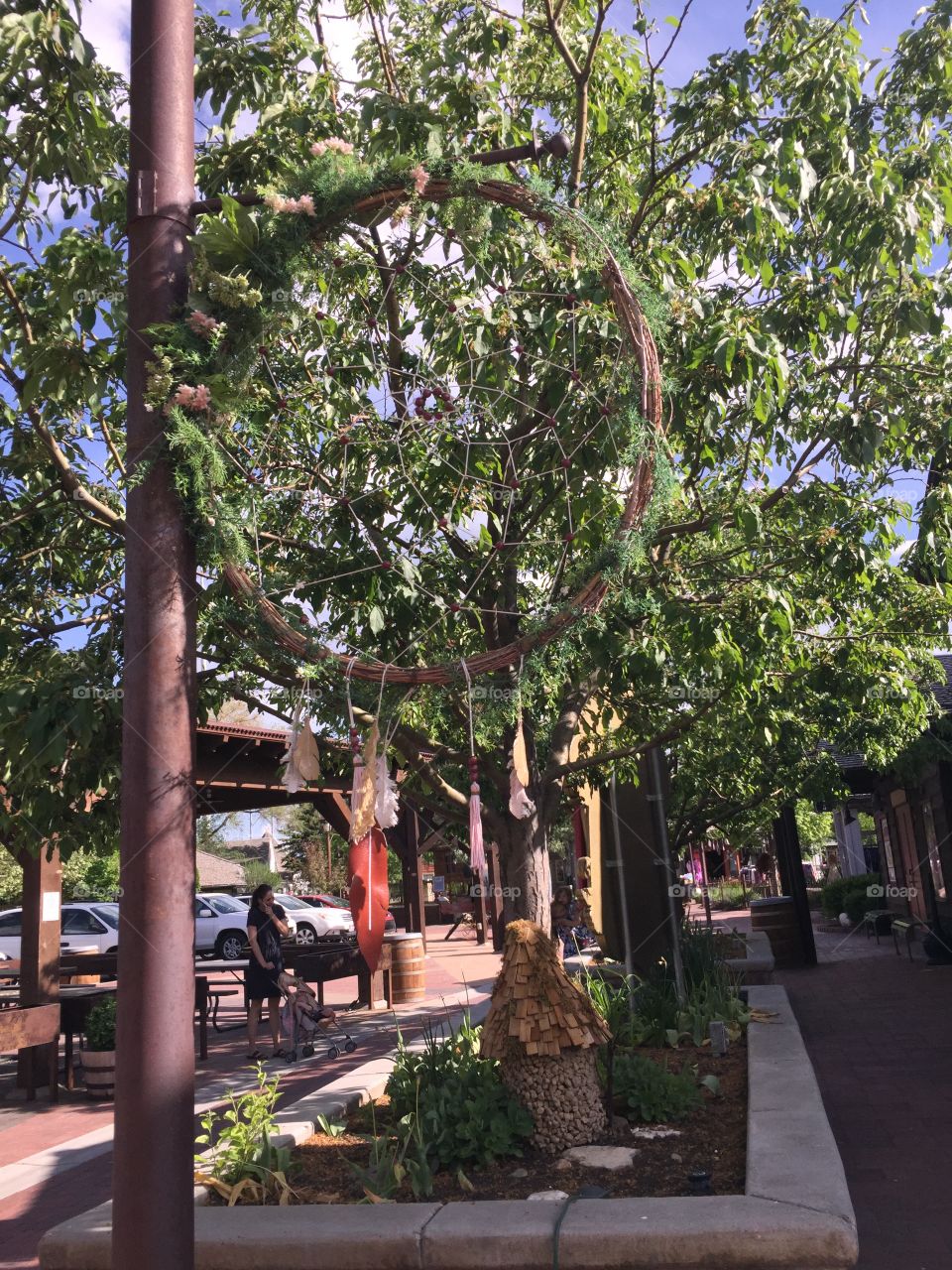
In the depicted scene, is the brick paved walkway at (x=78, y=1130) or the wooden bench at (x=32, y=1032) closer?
the brick paved walkway at (x=78, y=1130)

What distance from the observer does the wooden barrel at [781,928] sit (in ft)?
55.3

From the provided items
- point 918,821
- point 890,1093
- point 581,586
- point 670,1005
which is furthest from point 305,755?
point 918,821

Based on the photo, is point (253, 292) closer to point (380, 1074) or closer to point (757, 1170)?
point (757, 1170)

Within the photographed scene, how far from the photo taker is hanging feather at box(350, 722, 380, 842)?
125 inches

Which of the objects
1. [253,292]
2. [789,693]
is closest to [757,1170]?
[253,292]

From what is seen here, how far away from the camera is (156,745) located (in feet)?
9.87

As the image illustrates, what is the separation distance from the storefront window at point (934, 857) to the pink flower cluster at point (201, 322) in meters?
15.8

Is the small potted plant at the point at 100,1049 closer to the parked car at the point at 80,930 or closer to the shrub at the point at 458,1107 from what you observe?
the shrub at the point at 458,1107

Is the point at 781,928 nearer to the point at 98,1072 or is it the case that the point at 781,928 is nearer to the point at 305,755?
the point at 98,1072

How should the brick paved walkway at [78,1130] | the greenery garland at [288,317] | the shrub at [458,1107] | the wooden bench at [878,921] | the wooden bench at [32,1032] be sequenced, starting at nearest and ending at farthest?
the greenery garland at [288,317]
the shrub at [458,1107]
the brick paved walkway at [78,1130]
the wooden bench at [32,1032]
the wooden bench at [878,921]

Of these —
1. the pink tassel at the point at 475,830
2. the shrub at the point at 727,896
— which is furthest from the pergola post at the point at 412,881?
the shrub at the point at 727,896

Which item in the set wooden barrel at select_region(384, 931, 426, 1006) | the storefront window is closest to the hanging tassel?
wooden barrel at select_region(384, 931, 426, 1006)

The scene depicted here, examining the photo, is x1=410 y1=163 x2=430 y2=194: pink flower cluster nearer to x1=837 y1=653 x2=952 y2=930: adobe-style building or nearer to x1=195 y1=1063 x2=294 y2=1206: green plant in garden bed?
x1=195 y1=1063 x2=294 y2=1206: green plant in garden bed

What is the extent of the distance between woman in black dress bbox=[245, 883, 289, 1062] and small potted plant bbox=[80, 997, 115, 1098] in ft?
4.76
